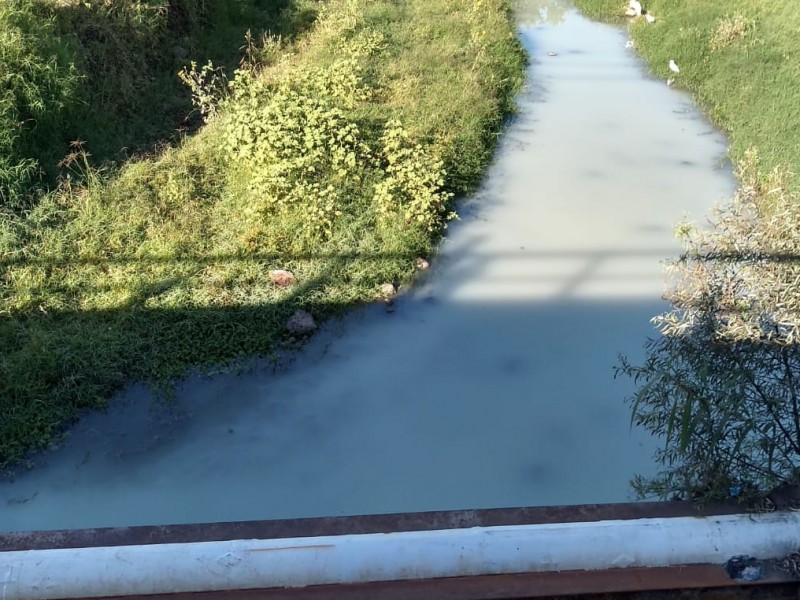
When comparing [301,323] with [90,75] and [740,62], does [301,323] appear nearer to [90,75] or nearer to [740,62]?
[90,75]

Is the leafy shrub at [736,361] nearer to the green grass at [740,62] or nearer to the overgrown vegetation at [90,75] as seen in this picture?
the green grass at [740,62]

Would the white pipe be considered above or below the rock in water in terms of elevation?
above

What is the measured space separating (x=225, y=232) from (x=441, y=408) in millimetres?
1988

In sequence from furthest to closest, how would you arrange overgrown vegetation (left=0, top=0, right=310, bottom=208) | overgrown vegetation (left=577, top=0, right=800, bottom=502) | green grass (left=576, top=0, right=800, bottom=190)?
1. green grass (left=576, top=0, right=800, bottom=190)
2. overgrown vegetation (left=0, top=0, right=310, bottom=208)
3. overgrown vegetation (left=577, top=0, right=800, bottom=502)

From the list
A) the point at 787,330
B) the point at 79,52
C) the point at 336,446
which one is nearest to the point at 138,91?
the point at 79,52

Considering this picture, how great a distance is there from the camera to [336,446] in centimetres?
343

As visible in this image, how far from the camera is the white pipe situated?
66.3 inches

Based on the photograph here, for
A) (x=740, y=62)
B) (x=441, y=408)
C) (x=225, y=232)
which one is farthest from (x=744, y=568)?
(x=740, y=62)

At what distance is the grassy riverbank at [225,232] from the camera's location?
3746 millimetres

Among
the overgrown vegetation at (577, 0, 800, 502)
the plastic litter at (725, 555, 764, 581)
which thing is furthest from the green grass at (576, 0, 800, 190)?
the plastic litter at (725, 555, 764, 581)

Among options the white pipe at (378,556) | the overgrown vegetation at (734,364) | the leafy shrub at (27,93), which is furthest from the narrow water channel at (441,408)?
the leafy shrub at (27,93)

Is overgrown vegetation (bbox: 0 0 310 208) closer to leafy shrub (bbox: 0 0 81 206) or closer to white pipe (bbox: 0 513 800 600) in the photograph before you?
leafy shrub (bbox: 0 0 81 206)

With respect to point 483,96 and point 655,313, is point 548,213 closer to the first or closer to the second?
point 655,313

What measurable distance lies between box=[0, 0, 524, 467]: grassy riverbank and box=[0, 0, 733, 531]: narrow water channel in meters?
0.22
